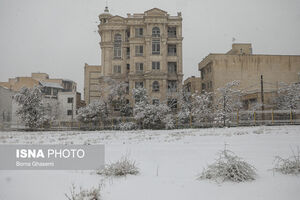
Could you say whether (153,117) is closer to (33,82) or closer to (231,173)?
(231,173)

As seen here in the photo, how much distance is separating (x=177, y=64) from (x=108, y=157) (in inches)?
1154

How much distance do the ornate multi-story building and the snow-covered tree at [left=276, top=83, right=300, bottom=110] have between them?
521 inches

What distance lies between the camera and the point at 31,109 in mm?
28875

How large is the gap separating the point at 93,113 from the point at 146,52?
1247cm

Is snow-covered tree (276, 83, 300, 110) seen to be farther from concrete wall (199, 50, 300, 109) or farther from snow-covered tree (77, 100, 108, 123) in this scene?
snow-covered tree (77, 100, 108, 123)

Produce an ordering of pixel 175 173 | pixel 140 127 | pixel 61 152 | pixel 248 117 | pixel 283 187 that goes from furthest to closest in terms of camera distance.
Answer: pixel 140 127
pixel 248 117
pixel 61 152
pixel 175 173
pixel 283 187

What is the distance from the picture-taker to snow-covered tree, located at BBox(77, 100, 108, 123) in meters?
27.9

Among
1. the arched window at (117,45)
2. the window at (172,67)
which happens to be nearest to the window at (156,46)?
the window at (172,67)

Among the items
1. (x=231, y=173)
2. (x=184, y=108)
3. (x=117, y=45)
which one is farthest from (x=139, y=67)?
(x=231, y=173)

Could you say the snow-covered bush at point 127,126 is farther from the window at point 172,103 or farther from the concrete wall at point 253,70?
the concrete wall at point 253,70

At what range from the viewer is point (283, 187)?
13.6ft

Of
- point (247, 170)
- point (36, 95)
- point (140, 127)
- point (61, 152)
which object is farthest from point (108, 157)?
point (36, 95)

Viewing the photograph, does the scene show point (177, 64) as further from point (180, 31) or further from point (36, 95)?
point (36, 95)

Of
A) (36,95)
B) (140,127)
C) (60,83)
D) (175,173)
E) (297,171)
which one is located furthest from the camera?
(60,83)
